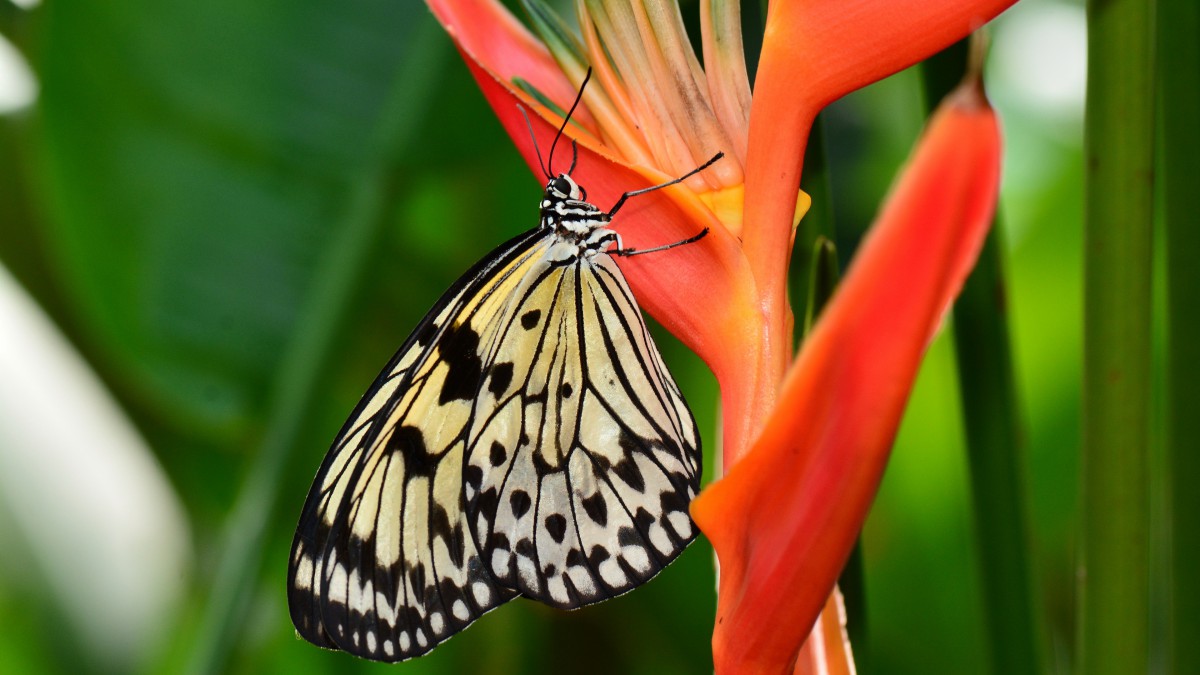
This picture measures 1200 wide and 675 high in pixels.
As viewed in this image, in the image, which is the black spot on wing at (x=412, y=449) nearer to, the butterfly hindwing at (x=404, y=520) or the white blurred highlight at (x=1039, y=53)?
the butterfly hindwing at (x=404, y=520)

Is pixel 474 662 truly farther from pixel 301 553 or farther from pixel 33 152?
pixel 33 152

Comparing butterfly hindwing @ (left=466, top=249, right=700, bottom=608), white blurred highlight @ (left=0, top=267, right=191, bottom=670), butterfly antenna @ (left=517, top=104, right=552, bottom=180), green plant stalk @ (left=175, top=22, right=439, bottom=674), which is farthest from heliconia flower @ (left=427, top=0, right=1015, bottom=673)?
white blurred highlight @ (left=0, top=267, right=191, bottom=670)

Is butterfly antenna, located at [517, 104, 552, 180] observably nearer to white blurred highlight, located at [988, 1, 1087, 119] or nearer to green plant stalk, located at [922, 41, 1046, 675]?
green plant stalk, located at [922, 41, 1046, 675]

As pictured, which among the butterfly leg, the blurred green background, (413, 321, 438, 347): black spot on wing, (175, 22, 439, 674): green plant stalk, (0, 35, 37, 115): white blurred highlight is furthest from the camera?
(0, 35, 37, 115): white blurred highlight

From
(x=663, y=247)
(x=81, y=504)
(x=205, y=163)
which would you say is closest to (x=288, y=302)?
(x=205, y=163)

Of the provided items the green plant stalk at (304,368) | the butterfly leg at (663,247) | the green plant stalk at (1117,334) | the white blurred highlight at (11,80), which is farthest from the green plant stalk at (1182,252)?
the white blurred highlight at (11,80)
